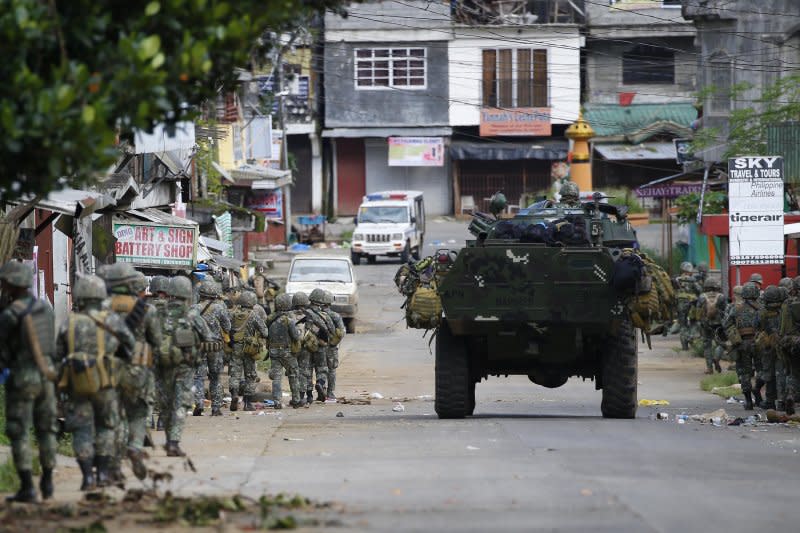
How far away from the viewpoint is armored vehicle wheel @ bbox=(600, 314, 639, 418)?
16438 mm

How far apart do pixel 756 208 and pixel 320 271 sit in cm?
1376

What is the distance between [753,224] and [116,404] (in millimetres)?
14622

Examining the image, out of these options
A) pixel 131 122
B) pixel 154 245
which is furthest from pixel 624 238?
pixel 131 122

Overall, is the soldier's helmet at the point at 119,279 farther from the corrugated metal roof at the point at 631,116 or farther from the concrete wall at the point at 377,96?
the corrugated metal roof at the point at 631,116

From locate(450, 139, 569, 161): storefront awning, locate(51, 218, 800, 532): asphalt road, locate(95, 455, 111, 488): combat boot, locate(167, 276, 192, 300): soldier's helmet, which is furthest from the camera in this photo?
locate(450, 139, 569, 161): storefront awning

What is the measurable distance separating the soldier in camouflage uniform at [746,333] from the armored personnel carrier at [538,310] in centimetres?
315

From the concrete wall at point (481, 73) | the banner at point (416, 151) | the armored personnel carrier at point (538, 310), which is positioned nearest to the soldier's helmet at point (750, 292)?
the armored personnel carrier at point (538, 310)

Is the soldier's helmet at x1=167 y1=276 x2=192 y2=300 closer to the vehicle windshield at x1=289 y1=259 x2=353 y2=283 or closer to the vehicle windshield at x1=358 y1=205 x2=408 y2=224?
the vehicle windshield at x1=289 y1=259 x2=353 y2=283

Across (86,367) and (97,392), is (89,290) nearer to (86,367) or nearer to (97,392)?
(86,367)

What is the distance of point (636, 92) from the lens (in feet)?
188

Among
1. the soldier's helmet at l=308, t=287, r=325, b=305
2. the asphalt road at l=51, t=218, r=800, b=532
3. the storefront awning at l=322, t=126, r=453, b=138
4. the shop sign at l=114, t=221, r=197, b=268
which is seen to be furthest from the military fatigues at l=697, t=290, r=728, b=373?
the storefront awning at l=322, t=126, r=453, b=138

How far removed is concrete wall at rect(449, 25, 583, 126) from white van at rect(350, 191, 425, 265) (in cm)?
967

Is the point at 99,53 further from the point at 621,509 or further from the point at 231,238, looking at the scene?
the point at 231,238

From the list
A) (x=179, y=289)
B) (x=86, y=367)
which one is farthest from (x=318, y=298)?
(x=86, y=367)
